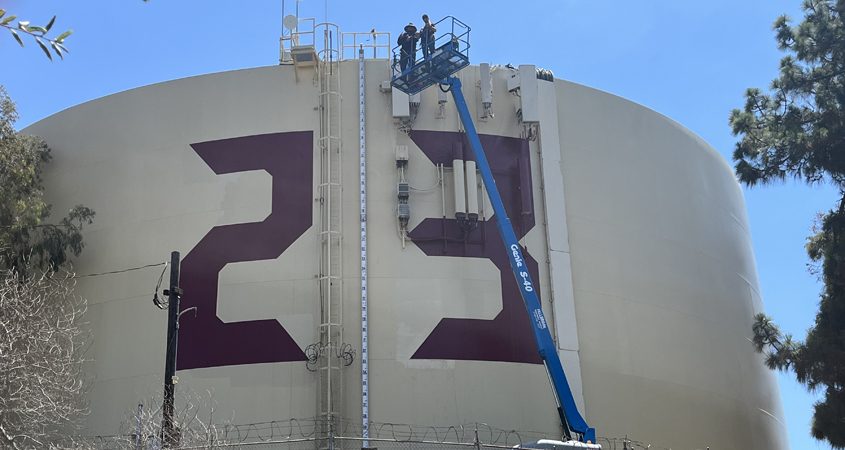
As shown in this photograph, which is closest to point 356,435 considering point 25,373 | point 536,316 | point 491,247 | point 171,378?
point 536,316

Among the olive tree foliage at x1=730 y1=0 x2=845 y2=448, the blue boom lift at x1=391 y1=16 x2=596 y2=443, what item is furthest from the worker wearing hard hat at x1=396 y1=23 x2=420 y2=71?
the olive tree foliage at x1=730 y1=0 x2=845 y2=448

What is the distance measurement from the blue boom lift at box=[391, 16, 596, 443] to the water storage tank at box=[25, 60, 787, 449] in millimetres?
1119

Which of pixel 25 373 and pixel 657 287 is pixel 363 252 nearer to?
pixel 657 287

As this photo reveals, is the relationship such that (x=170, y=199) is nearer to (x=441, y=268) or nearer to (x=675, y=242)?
(x=441, y=268)

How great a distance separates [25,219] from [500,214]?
1222 cm

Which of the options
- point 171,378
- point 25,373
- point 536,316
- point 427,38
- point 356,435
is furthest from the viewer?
point 427,38

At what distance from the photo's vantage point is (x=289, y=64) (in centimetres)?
2728

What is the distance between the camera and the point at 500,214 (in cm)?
2381

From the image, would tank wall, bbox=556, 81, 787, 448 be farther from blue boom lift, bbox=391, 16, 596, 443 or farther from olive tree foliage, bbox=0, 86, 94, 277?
olive tree foliage, bbox=0, 86, 94, 277

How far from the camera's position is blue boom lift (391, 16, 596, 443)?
22531 millimetres

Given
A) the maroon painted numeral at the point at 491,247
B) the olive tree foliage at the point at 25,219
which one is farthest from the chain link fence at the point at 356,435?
the olive tree foliage at the point at 25,219

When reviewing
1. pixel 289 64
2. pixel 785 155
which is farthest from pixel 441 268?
pixel 785 155

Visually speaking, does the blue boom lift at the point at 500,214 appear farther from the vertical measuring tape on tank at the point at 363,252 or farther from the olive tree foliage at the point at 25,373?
the olive tree foliage at the point at 25,373

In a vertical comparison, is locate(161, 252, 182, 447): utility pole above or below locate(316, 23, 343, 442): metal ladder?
below
